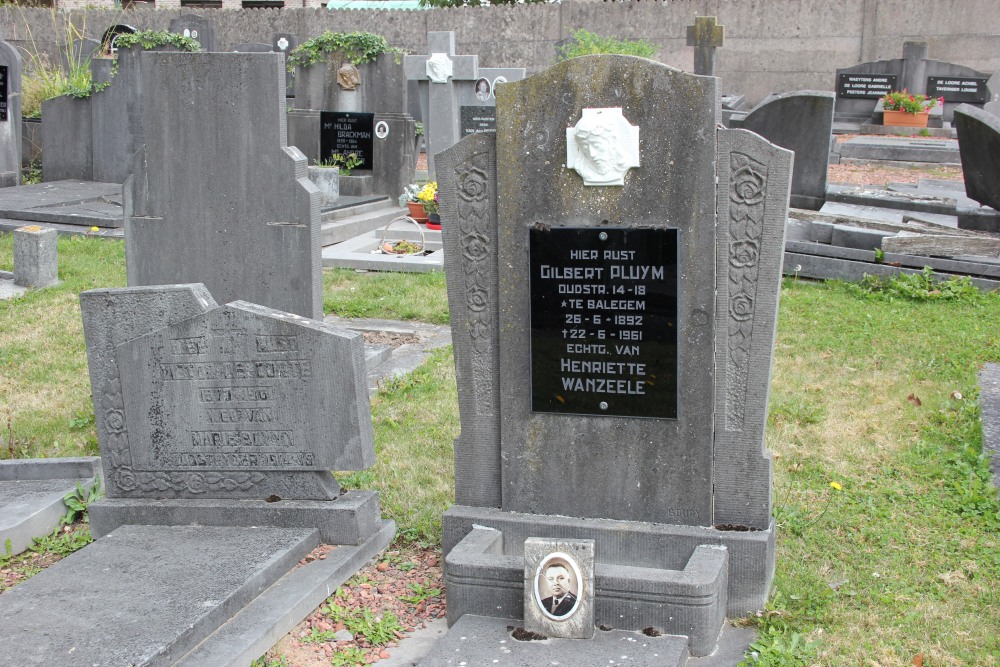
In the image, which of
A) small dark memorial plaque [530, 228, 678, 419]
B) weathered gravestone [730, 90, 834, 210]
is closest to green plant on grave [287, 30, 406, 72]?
weathered gravestone [730, 90, 834, 210]

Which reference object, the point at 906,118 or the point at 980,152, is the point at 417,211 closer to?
the point at 980,152

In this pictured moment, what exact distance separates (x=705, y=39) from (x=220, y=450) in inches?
658

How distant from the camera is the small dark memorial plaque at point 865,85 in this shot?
22797mm

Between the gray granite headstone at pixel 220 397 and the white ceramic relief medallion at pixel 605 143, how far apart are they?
1.20 meters

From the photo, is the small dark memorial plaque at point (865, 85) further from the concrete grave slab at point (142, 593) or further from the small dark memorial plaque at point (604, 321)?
the concrete grave slab at point (142, 593)

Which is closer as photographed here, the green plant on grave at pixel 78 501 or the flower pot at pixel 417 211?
the green plant on grave at pixel 78 501

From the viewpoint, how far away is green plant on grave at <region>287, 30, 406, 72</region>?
46.7ft

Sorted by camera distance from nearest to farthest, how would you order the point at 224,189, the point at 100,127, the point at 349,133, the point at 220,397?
1. the point at 220,397
2. the point at 224,189
3. the point at 349,133
4. the point at 100,127

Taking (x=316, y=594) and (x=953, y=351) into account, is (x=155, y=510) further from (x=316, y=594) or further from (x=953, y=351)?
(x=953, y=351)

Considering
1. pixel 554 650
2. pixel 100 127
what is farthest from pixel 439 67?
pixel 554 650

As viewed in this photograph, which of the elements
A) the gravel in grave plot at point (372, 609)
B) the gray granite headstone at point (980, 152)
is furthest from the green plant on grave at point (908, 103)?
the gravel in grave plot at point (372, 609)

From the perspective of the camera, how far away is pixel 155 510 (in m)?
4.43

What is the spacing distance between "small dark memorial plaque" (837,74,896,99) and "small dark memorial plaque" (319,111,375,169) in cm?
1335

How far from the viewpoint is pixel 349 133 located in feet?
45.6
